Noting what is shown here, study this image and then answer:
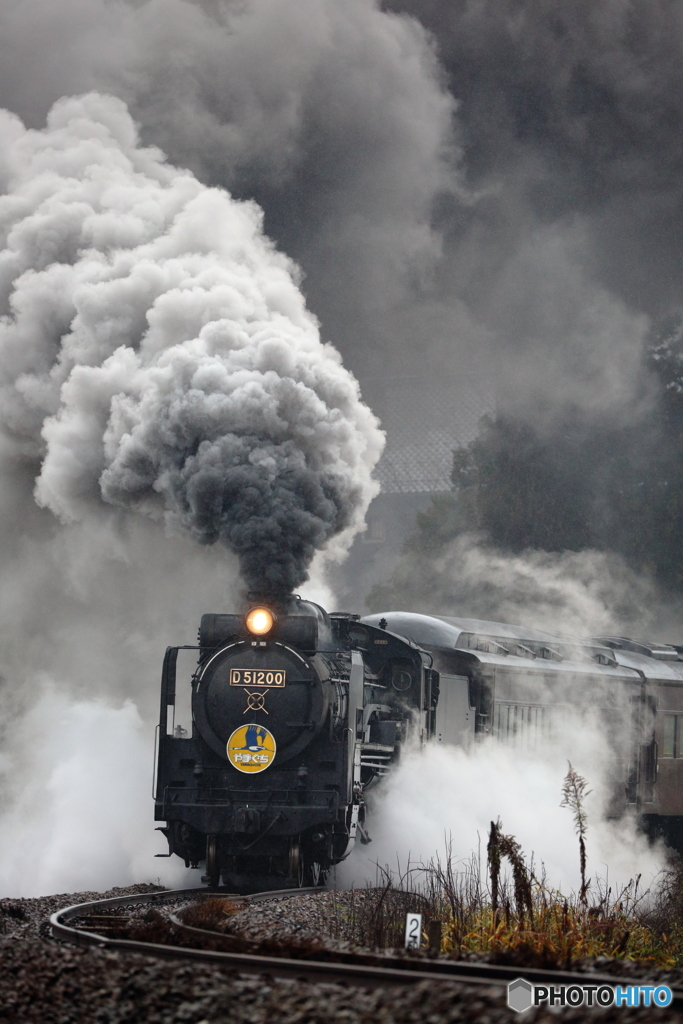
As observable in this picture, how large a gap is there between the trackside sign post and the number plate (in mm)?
5978

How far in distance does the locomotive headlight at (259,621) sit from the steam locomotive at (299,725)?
1 centimetres

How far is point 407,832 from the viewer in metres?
11.6

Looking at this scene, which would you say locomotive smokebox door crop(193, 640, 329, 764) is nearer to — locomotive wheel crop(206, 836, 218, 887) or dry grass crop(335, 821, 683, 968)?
locomotive wheel crop(206, 836, 218, 887)

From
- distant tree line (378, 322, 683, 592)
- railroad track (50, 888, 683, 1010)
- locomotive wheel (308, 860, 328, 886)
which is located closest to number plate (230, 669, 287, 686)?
locomotive wheel (308, 860, 328, 886)

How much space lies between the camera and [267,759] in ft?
34.8

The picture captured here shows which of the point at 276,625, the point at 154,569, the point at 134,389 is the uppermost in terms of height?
the point at 134,389

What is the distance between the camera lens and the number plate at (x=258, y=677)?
10.7m

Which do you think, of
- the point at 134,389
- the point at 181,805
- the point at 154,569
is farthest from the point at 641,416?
the point at 181,805

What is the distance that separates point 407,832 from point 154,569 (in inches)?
473

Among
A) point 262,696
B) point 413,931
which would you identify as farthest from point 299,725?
point 413,931

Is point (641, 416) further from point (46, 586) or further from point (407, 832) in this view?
point (407, 832)

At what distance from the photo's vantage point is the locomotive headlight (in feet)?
35.4

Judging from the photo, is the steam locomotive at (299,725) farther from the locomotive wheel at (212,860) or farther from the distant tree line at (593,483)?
the distant tree line at (593,483)

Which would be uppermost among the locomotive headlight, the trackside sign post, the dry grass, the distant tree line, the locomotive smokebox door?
the distant tree line
